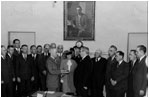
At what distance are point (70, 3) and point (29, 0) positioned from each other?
1798 mm

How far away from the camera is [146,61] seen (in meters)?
6.07

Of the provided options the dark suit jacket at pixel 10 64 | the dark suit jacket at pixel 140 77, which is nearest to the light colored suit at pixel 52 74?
the dark suit jacket at pixel 10 64

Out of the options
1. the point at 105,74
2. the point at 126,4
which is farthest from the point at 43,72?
the point at 126,4

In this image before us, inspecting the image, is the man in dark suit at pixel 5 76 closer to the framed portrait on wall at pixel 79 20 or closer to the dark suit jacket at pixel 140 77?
the dark suit jacket at pixel 140 77

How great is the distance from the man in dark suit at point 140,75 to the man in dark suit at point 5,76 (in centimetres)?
344

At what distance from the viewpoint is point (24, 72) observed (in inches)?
311

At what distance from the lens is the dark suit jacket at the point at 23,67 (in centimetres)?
782

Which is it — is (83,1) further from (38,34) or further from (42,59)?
(42,59)

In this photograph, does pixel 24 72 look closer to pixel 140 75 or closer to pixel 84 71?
pixel 84 71

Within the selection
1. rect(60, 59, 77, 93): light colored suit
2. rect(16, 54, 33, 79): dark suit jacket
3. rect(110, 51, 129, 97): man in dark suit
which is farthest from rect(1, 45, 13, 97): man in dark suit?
rect(110, 51, 129, 97): man in dark suit

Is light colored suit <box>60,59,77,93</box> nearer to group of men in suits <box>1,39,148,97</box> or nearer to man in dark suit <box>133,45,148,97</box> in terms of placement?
group of men in suits <box>1,39,148,97</box>

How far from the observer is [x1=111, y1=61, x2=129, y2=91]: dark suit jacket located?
22.2 feet

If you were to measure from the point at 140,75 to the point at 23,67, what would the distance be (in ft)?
11.6

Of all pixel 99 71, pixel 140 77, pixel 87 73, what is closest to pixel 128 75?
pixel 140 77
